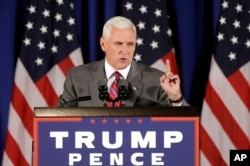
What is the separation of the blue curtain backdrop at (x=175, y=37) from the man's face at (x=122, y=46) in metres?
1.75

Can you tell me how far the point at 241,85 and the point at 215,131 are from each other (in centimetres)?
37

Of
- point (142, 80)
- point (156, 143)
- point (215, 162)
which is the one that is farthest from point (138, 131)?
point (215, 162)

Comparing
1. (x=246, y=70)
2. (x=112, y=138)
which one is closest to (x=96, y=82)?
(x=112, y=138)

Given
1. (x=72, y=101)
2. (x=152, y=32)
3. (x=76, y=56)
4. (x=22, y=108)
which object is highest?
(x=152, y=32)

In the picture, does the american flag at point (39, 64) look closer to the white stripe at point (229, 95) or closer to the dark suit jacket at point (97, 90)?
the white stripe at point (229, 95)

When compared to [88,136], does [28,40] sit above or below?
above

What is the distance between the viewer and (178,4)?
157 inches

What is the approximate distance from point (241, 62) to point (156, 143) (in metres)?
2.35

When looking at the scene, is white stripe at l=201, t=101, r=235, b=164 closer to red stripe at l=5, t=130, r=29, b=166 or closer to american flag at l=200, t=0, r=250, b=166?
american flag at l=200, t=0, r=250, b=166

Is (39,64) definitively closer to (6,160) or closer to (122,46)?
(6,160)

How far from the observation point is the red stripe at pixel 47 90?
3.81 metres

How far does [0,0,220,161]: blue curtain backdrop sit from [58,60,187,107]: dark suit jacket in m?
1.57

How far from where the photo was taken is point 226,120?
12.4 feet

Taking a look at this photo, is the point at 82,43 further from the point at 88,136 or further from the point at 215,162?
the point at 88,136
